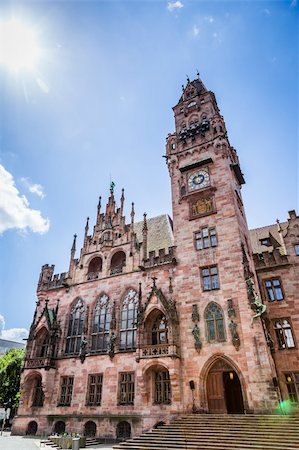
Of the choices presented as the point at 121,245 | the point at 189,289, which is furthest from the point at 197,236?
the point at 121,245

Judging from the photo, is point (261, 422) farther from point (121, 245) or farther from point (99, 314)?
point (121, 245)

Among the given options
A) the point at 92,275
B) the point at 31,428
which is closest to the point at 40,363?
the point at 31,428

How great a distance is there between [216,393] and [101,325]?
34.1ft

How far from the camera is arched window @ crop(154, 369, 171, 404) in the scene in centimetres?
1939

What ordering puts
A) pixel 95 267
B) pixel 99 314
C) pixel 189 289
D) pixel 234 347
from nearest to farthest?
pixel 234 347 → pixel 189 289 → pixel 99 314 → pixel 95 267

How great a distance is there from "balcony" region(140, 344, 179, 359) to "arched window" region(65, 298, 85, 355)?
7268 mm

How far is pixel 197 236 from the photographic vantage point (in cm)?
2342

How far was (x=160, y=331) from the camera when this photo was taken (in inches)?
851

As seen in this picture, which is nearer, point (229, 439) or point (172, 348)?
point (229, 439)

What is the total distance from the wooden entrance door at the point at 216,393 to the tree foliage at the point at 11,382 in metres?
24.0

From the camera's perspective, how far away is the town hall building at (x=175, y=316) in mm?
18609

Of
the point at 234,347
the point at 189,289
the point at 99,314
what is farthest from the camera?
the point at 99,314

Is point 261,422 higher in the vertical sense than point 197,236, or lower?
lower

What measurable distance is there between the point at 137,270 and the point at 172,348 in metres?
7.08
